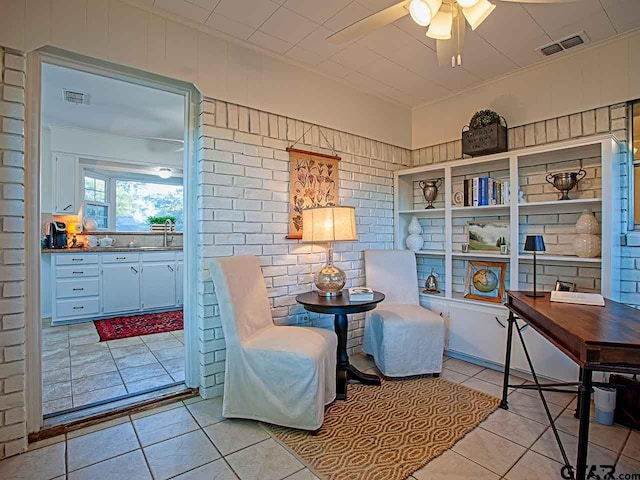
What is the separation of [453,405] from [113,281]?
14.5ft

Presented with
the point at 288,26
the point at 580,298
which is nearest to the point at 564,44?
the point at 580,298

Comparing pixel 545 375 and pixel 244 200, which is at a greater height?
pixel 244 200

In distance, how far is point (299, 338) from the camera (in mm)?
2223

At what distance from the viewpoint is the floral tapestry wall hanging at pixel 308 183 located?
2934mm

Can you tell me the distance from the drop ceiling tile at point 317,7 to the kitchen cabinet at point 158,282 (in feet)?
13.2

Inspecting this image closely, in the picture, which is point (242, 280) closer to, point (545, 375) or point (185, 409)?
point (185, 409)

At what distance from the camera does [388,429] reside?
2100 millimetres

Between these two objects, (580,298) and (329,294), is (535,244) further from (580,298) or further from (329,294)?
(329,294)

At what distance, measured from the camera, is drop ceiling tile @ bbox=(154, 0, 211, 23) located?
2.17 metres

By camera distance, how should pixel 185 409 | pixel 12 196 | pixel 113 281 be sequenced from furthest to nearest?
pixel 113 281 < pixel 185 409 < pixel 12 196

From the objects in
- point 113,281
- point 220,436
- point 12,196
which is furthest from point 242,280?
point 113,281

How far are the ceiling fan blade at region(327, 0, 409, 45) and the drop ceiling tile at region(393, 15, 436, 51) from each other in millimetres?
718

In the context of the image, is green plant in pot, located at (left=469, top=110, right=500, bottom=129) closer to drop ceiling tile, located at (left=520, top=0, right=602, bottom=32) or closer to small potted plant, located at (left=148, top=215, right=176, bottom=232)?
drop ceiling tile, located at (left=520, top=0, right=602, bottom=32)

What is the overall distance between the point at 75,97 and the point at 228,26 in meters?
2.21
